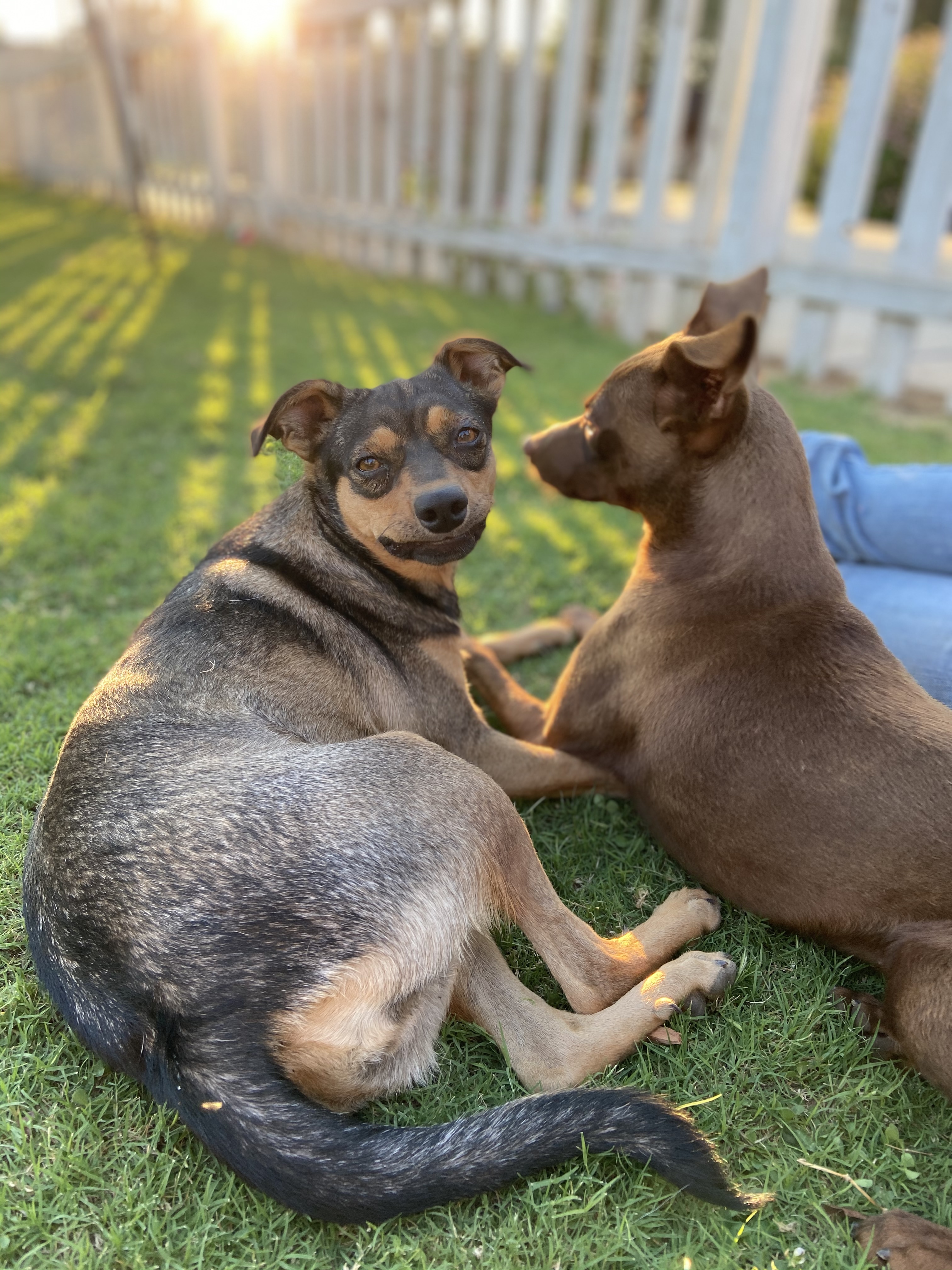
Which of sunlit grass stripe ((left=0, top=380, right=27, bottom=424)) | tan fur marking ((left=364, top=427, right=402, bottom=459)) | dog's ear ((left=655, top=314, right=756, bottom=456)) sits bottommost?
sunlit grass stripe ((left=0, top=380, right=27, bottom=424))

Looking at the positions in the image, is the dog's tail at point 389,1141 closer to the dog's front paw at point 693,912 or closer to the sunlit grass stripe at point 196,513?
the dog's front paw at point 693,912

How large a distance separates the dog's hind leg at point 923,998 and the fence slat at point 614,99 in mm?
10326

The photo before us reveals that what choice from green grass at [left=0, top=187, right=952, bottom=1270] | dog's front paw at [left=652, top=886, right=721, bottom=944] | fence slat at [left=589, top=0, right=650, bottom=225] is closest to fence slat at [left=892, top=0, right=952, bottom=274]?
green grass at [left=0, top=187, right=952, bottom=1270]

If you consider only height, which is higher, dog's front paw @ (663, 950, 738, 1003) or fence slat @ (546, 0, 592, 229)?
fence slat @ (546, 0, 592, 229)

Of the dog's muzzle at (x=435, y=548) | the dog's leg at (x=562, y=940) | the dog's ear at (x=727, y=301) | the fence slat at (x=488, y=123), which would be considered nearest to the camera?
the dog's leg at (x=562, y=940)

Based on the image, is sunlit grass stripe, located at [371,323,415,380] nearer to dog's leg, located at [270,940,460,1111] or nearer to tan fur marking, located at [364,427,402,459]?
tan fur marking, located at [364,427,402,459]

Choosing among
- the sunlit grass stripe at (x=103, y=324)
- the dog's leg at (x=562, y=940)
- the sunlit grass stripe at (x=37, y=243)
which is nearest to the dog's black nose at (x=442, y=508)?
the dog's leg at (x=562, y=940)

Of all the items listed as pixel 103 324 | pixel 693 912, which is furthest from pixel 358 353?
pixel 693 912

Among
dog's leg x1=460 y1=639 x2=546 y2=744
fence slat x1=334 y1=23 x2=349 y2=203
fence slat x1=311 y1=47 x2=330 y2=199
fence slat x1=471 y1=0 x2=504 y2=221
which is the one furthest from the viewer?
fence slat x1=311 y1=47 x2=330 y2=199

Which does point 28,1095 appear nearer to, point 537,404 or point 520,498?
point 520,498

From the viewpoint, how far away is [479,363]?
3.97m

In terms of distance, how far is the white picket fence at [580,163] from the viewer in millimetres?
8547

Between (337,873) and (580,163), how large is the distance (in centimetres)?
1437

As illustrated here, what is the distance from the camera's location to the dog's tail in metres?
2.19
